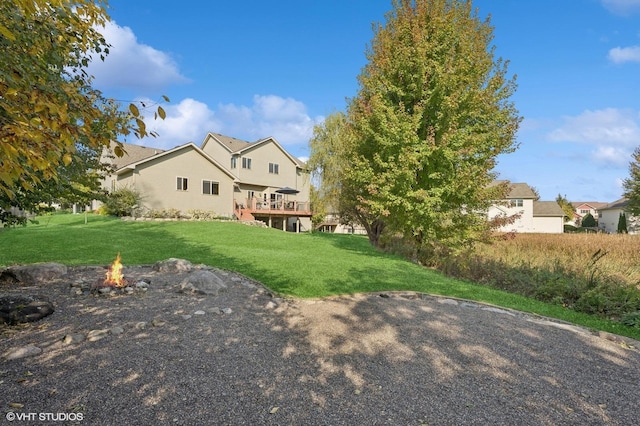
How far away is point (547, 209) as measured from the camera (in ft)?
141

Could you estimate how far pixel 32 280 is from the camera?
21.9 feet

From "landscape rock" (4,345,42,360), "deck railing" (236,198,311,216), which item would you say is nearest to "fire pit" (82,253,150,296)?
"landscape rock" (4,345,42,360)

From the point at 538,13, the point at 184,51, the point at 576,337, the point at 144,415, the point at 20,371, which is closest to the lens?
the point at 144,415

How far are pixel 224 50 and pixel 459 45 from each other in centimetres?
961

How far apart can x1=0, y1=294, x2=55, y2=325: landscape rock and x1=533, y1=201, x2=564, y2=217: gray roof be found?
50.0 metres

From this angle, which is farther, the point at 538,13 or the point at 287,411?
the point at 538,13

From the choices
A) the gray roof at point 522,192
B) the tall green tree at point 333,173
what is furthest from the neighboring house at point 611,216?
the tall green tree at point 333,173

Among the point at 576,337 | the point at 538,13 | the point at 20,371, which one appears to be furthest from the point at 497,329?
the point at 538,13

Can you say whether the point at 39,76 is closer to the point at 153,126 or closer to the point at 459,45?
the point at 153,126

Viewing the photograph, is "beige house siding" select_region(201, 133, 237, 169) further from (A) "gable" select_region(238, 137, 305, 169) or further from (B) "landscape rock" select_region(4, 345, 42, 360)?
(B) "landscape rock" select_region(4, 345, 42, 360)

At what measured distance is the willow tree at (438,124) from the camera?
11117 millimetres

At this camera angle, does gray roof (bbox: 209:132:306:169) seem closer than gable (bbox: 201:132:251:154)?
Yes

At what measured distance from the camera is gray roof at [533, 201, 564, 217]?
4200cm

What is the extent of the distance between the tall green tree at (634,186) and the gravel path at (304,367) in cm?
3006
